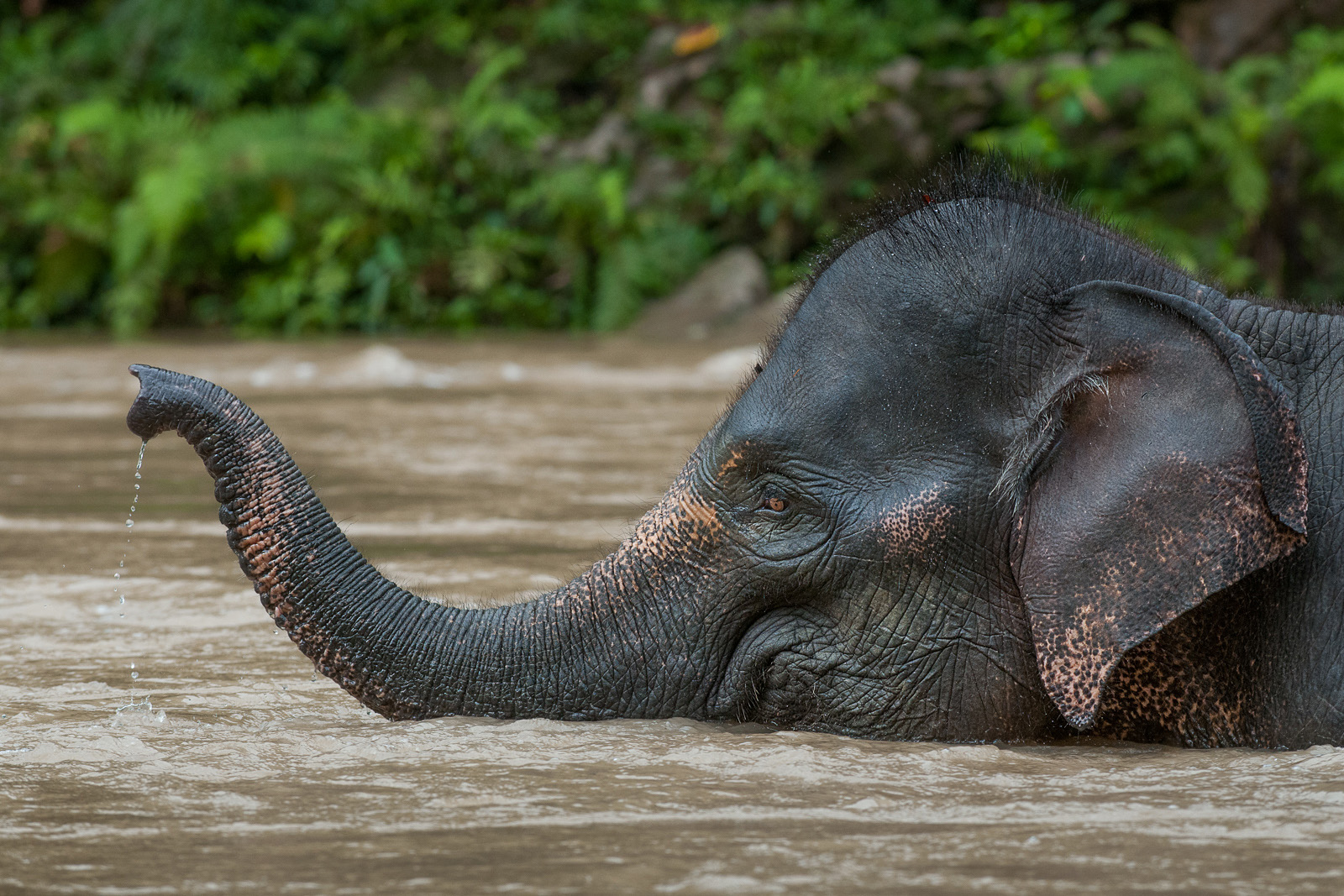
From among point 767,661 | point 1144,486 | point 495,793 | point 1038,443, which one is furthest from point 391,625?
point 1144,486

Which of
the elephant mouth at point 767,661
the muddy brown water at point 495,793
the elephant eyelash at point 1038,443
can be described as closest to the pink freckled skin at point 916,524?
the elephant eyelash at point 1038,443

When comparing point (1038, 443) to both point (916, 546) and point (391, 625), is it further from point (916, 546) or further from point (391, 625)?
point (391, 625)

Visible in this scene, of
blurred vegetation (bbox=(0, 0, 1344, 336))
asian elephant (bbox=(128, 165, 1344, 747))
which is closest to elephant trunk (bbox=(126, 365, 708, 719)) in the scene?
asian elephant (bbox=(128, 165, 1344, 747))

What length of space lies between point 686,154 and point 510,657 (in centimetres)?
1437

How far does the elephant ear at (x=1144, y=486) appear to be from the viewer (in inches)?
122

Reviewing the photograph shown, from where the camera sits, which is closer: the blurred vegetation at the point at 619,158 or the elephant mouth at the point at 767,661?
the elephant mouth at the point at 767,661

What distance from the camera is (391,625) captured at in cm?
342

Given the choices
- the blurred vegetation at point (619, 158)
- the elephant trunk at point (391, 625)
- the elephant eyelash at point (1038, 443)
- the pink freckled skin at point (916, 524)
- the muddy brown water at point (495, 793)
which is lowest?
the muddy brown water at point (495, 793)

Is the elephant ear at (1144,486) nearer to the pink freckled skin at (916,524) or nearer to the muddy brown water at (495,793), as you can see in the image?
the pink freckled skin at (916,524)

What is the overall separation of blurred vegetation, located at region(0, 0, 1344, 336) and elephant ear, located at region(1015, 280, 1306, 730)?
39.2 ft

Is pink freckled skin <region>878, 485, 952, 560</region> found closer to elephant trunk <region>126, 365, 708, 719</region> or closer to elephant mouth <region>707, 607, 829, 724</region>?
elephant mouth <region>707, 607, 829, 724</region>

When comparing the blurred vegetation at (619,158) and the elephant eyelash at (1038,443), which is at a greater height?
the blurred vegetation at (619,158)

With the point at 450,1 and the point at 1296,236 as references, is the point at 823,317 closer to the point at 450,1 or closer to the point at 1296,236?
the point at 1296,236

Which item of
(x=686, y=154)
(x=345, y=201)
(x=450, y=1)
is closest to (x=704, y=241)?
(x=686, y=154)
